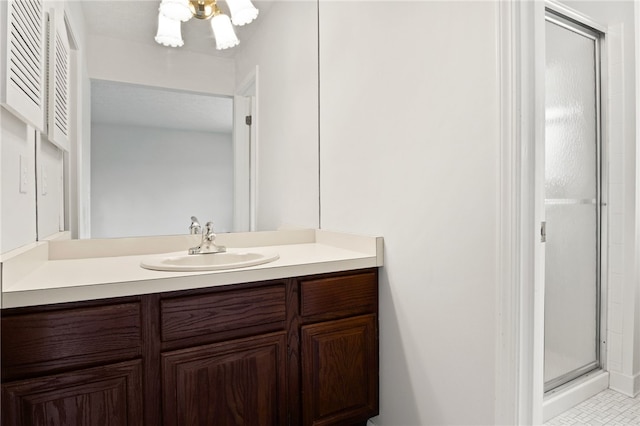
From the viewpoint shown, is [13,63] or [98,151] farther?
[98,151]

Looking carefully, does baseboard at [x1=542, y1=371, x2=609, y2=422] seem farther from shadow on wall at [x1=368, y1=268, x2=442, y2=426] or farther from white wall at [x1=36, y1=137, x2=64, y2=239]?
white wall at [x1=36, y1=137, x2=64, y2=239]

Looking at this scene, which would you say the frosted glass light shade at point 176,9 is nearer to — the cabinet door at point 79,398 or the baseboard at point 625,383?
the cabinet door at point 79,398

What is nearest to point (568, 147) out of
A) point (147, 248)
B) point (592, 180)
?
point (592, 180)

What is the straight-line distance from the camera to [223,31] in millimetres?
1852

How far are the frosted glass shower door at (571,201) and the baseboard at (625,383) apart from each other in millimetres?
114

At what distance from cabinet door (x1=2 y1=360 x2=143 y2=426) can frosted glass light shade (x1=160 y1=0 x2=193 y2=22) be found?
149 centimetres

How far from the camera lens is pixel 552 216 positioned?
1.83 metres

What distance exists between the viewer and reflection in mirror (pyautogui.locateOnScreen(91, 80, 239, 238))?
1622mm

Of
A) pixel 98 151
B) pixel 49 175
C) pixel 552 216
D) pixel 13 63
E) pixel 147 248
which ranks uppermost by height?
pixel 13 63

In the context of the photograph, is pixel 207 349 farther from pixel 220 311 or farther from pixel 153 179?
pixel 153 179

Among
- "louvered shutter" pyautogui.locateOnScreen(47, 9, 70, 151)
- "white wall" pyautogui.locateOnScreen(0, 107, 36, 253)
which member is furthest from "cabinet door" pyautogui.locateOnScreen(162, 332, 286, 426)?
"louvered shutter" pyautogui.locateOnScreen(47, 9, 70, 151)

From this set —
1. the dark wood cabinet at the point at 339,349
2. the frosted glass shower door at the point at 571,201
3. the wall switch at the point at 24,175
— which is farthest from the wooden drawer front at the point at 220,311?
the frosted glass shower door at the point at 571,201

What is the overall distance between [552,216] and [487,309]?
38.4 inches

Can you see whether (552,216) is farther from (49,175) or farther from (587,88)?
(49,175)
